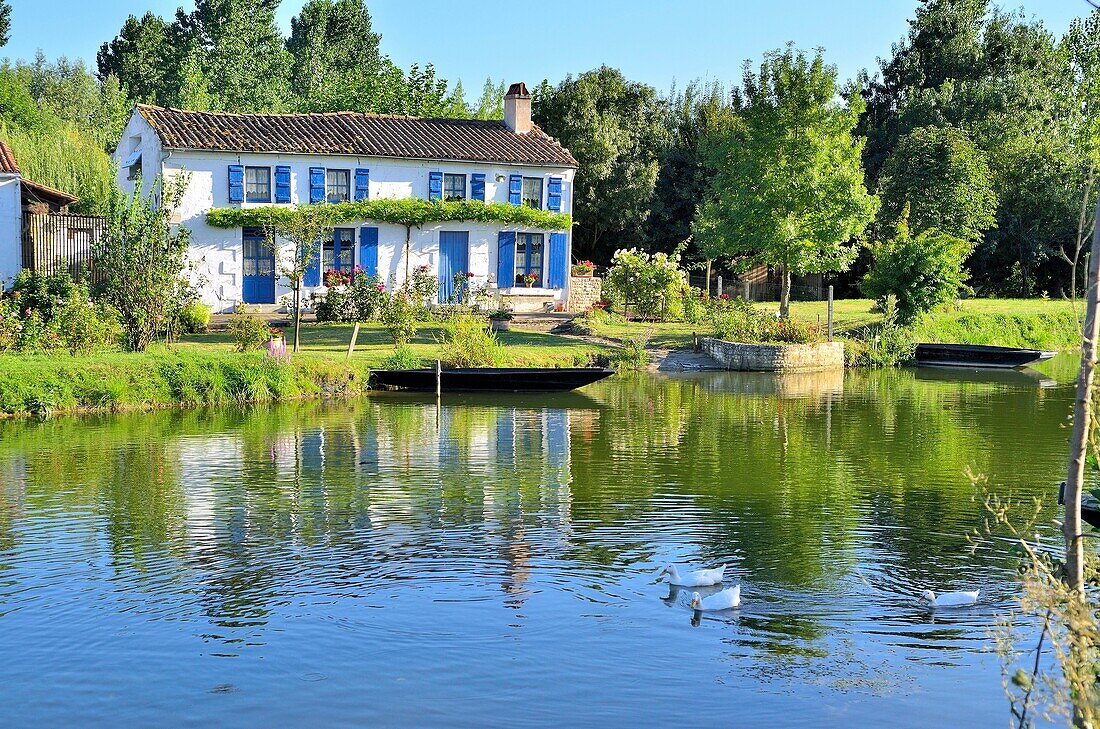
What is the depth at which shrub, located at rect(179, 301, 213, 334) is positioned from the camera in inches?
1242

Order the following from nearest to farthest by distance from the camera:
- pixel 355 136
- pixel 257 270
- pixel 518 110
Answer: pixel 257 270 → pixel 355 136 → pixel 518 110

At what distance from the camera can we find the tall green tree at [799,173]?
110 ft

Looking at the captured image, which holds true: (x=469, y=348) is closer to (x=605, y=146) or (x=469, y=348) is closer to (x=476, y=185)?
(x=476, y=185)

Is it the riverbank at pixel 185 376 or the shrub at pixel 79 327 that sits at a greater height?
the shrub at pixel 79 327

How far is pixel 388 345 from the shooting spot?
3120 centimetres

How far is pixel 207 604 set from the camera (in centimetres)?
1131

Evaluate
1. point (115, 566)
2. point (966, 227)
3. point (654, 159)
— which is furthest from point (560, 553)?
point (654, 159)

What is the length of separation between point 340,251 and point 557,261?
7.29 meters

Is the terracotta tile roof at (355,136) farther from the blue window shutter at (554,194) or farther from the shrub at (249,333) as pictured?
the shrub at (249,333)

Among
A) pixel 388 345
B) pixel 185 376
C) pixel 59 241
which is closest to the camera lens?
pixel 185 376

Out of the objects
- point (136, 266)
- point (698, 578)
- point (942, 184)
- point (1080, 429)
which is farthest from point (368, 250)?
point (1080, 429)

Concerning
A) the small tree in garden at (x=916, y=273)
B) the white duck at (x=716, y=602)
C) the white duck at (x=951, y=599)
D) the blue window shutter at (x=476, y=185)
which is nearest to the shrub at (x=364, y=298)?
the blue window shutter at (x=476, y=185)

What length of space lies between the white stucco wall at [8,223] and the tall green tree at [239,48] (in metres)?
36.0

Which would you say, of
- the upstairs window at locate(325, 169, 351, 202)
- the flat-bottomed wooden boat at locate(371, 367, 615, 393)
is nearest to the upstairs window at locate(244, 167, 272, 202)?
the upstairs window at locate(325, 169, 351, 202)
